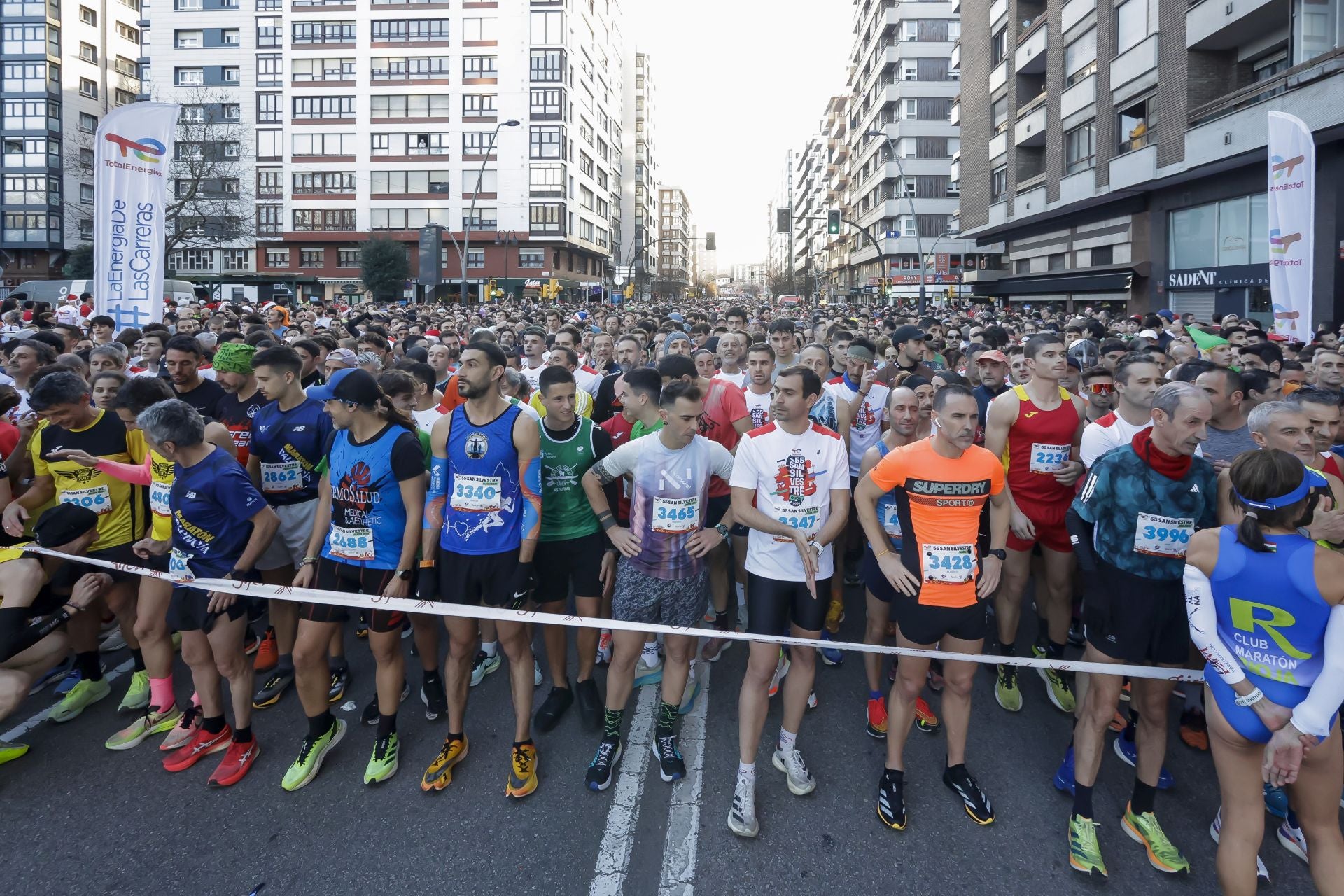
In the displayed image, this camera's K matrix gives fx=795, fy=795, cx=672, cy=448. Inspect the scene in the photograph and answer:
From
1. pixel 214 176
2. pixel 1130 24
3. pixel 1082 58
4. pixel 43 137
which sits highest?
pixel 43 137

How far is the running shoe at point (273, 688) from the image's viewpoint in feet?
16.7

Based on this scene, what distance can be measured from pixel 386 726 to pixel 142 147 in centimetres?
1065

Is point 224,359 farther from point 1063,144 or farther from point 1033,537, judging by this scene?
point 1063,144

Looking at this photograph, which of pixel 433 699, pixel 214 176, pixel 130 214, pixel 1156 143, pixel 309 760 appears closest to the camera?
pixel 309 760

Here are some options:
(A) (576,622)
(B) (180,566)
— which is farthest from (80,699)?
(A) (576,622)

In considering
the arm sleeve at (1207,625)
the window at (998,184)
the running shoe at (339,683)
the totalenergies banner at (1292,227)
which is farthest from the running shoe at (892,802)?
the window at (998,184)

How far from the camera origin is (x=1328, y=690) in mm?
2764

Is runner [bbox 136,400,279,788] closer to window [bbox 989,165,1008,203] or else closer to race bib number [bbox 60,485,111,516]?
race bib number [bbox 60,485,111,516]

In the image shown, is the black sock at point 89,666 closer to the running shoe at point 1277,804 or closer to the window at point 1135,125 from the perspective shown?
the running shoe at point 1277,804

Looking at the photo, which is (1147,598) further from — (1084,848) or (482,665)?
(482,665)

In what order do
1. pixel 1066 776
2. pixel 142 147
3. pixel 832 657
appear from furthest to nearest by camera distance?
pixel 142 147, pixel 832 657, pixel 1066 776

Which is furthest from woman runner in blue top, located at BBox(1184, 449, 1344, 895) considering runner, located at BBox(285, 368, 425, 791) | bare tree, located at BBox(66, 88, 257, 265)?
bare tree, located at BBox(66, 88, 257, 265)

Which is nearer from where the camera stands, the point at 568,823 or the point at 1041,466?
the point at 568,823

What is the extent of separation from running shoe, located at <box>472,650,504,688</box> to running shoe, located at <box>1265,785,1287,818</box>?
4481 millimetres
